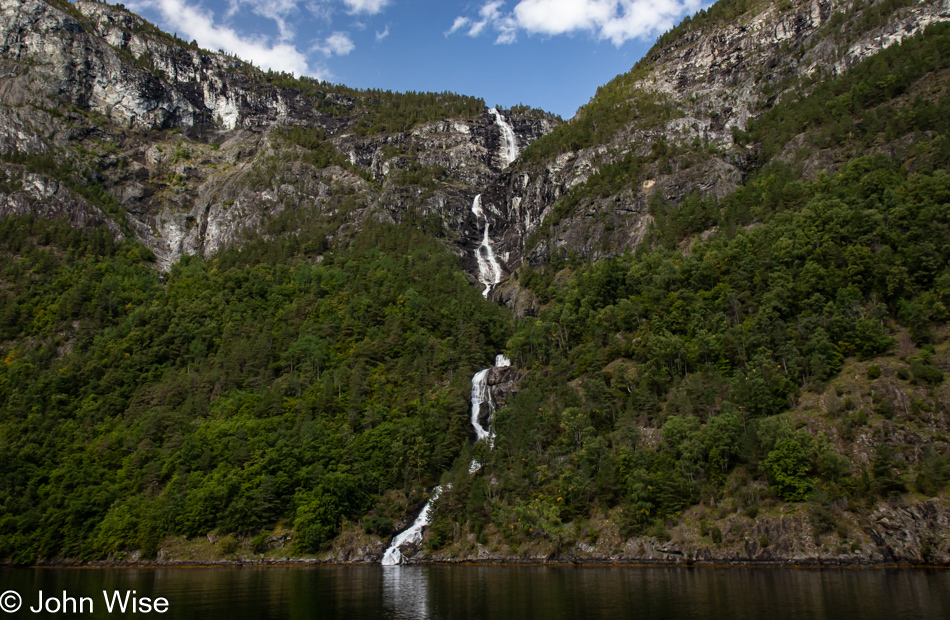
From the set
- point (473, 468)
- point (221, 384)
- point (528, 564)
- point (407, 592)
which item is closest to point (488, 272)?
point (221, 384)

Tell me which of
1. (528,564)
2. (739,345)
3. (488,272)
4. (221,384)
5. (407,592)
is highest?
(488,272)

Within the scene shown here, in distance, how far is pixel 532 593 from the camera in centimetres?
4788

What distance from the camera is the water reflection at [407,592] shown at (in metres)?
39.4

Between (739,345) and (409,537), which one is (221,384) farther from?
(739,345)

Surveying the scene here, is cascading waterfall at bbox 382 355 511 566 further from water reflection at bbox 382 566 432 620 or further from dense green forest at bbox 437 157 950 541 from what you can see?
water reflection at bbox 382 566 432 620

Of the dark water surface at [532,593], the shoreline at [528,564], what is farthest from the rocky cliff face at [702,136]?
the dark water surface at [532,593]

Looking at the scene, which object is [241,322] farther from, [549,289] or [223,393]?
[549,289]

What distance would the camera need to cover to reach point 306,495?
96.2 m

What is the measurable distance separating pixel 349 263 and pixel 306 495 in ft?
264

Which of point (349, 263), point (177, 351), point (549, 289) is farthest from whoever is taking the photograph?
point (349, 263)

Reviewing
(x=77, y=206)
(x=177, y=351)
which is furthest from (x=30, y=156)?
(x=177, y=351)

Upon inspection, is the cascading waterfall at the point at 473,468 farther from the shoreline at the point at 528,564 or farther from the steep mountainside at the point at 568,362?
the shoreline at the point at 528,564

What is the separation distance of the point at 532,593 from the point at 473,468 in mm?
54884

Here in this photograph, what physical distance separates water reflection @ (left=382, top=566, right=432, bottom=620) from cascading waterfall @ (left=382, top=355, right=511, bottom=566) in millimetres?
11895
